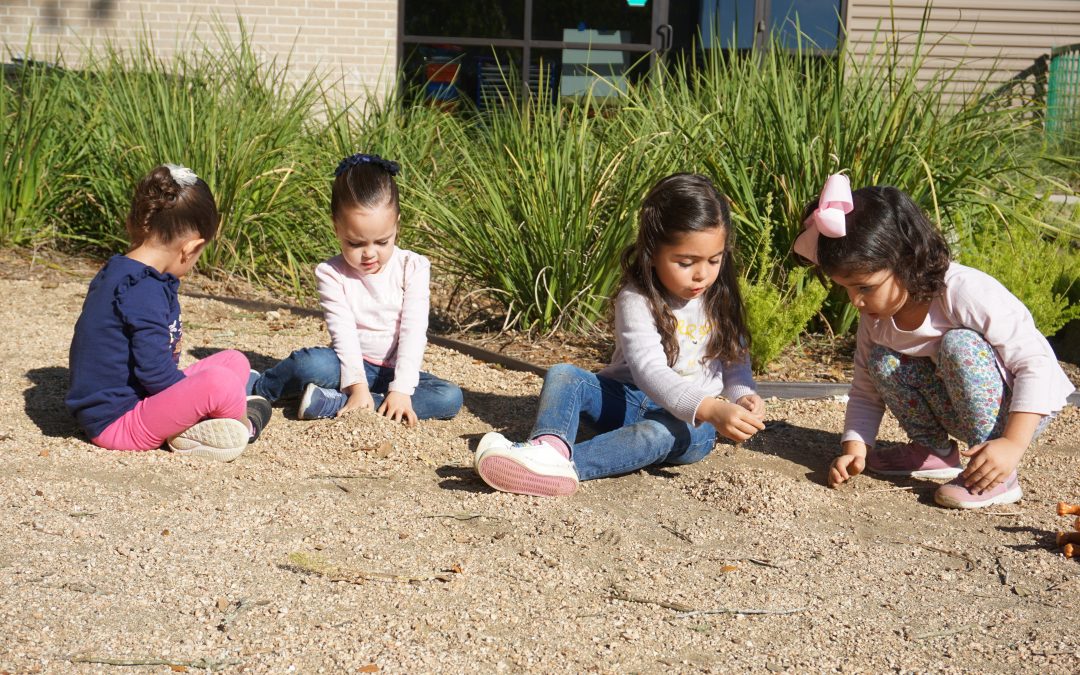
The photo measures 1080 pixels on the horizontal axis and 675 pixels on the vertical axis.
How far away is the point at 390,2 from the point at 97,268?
5.49m

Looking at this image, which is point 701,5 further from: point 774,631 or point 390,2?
point 774,631

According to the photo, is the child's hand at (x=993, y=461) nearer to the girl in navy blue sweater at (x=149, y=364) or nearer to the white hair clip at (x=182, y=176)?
the girl in navy blue sweater at (x=149, y=364)

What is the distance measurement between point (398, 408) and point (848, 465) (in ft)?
4.31

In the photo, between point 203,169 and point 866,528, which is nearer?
point 866,528

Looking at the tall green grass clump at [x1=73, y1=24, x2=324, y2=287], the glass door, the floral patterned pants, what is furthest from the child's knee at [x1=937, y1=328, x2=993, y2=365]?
the glass door

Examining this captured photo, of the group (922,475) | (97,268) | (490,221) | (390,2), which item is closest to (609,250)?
(490,221)

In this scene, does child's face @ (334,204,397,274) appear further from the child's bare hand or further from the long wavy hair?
the child's bare hand

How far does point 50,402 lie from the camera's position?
3398mm

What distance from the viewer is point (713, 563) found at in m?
2.41

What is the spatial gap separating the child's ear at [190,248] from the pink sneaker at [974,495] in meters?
2.08

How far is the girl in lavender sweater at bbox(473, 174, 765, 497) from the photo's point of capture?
2.77 meters

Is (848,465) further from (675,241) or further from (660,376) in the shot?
(675,241)

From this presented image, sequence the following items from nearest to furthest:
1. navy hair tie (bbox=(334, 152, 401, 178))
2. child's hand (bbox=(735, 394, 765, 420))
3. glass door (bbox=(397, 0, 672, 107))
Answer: child's hand (bbox=(735, 394, 765, 420)) < navy hair tie (bbox=(334, 152, 401, 178)) < glass door (bbox=(397, 0, 672, 107))

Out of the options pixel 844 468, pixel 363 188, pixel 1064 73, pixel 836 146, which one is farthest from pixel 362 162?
pixel 1064 73
